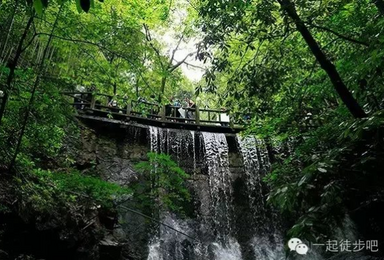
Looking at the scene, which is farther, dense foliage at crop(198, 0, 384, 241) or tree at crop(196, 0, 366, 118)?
tree at crop(196, 0, 366, 118)

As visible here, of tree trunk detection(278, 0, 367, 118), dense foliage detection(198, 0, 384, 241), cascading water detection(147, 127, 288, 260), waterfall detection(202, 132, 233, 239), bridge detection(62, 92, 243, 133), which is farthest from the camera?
bridge detection(62, 92, 243, 133)

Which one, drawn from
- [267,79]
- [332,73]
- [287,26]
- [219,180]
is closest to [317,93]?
[267,79]

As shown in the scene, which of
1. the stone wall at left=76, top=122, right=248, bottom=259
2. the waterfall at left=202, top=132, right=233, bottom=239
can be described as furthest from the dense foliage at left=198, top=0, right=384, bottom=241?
the stone wall at left=76, top=122, right=248, bottom=259

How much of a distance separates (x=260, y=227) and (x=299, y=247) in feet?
29.4

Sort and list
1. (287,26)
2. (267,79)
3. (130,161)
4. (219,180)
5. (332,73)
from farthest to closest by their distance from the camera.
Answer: (219,180) → (130,161) → (267,79) → (287,26) → (332,73)

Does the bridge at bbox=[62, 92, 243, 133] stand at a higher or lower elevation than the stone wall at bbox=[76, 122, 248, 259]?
higher

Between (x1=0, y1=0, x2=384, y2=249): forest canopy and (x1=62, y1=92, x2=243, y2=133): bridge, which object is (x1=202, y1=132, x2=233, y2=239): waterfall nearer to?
(x1=62, y1=92, x2=243, y2=133): bridge

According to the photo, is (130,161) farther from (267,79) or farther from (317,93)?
(317,93)

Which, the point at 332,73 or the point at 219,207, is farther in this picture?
the point at 219,207

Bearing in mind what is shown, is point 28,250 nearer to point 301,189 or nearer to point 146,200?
point 146,200

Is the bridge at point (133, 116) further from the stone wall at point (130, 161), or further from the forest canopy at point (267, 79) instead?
the forest canopy at point (267, 79)

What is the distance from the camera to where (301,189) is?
2.68 meters

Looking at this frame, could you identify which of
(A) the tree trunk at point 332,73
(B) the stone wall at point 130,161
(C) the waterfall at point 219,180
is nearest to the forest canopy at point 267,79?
(A) the tree trunk at point 332,73

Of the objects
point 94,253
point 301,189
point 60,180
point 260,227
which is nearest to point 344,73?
point 301,189
